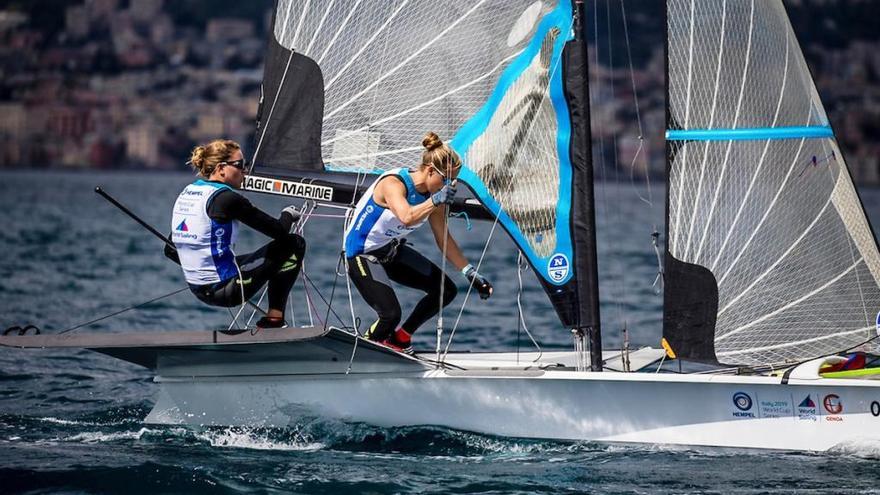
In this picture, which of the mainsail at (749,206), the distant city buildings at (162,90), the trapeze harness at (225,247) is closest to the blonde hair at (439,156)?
the trapeze harness at (225,247)

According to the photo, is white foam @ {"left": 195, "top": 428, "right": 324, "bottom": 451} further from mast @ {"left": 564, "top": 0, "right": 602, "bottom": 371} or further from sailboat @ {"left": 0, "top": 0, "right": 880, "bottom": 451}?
mast @ {"left": 564, "top": 0, "right": 602, "bottom": 371}

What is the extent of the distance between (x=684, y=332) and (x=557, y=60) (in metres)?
1.83

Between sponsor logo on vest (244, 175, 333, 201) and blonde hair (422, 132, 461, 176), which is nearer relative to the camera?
blonde hair (422, 132, 461, 176)

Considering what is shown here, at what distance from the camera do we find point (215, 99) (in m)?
99.2

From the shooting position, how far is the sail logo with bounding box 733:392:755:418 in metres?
7.94

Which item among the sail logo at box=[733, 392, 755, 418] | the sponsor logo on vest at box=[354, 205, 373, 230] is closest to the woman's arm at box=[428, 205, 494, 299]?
the sponsor logo on vest at box=[354, 205, 373, 230]

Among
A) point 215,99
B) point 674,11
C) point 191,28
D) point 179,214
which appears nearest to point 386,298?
point 179,214

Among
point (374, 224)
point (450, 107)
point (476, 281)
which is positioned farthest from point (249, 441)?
point (450, 107)

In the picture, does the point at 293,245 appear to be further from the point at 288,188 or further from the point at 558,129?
the point at 558,129

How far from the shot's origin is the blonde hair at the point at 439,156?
A: 8016 mm

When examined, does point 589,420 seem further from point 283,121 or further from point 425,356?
point 283,121

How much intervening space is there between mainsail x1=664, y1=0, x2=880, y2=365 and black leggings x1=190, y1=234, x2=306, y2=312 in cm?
227

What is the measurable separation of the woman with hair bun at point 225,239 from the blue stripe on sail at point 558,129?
129 centimetres

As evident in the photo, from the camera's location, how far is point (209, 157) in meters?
7.98
